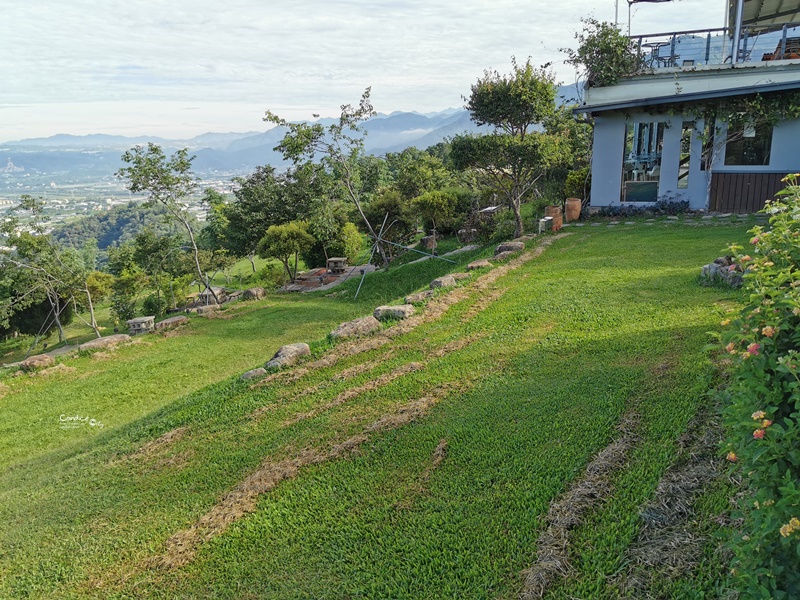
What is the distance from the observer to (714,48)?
16578mm

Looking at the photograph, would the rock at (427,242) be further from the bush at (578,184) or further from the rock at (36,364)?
the rock at (36,364)

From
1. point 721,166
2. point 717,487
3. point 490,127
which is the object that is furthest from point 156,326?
point 721,166

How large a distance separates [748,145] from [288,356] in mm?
13583

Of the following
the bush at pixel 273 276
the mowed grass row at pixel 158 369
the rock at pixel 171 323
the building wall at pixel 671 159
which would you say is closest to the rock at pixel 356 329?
the mowed grass row at pixel 158 369

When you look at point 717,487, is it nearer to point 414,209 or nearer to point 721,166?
point 721,166

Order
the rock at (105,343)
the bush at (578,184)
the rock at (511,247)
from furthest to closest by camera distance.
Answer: the bush at (578,184) < the rock at (511,247) < the rock at (105,343)

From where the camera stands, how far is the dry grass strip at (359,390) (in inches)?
219

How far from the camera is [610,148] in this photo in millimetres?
15406

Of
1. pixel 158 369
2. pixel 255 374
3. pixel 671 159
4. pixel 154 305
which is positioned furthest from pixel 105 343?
pixel 671 159

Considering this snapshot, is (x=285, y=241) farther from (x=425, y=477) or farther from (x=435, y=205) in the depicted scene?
(x=425, y=477)

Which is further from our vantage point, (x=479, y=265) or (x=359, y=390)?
(x=479, y=265)

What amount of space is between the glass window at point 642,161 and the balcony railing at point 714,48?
3.68m

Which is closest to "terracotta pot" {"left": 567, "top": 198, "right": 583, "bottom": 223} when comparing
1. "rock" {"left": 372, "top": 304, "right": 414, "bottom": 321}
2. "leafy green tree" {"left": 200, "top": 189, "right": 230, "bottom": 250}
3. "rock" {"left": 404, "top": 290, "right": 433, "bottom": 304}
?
"rock" {"left": 404, "top": 290, "right": 433, "bottom": 304}

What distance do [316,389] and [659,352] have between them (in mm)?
3710
